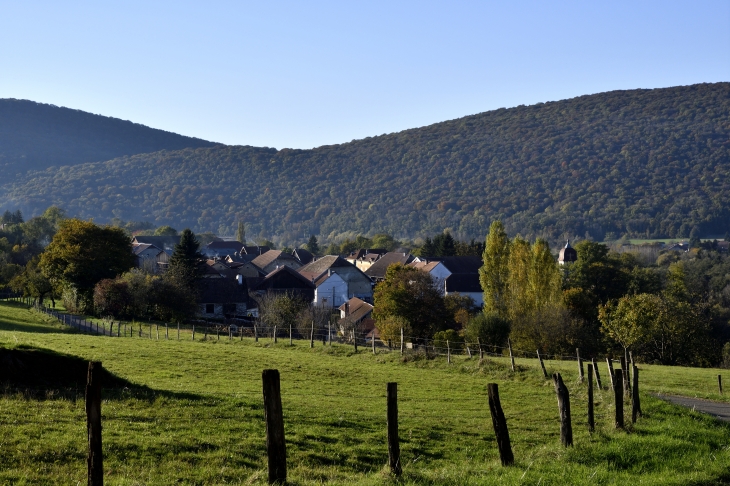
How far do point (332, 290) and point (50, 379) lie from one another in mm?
68714

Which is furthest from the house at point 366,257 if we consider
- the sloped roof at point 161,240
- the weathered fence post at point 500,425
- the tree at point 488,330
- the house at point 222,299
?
the weathered fence post at point 500,425

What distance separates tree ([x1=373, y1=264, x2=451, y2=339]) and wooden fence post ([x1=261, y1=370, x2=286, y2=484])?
4693cm

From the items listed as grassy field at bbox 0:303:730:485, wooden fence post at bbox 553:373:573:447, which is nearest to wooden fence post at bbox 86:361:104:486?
grassy field at bbox 0:303:730:485

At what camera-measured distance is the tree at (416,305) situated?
56.7 metres

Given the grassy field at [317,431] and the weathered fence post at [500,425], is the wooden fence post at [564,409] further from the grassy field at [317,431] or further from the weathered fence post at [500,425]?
the weathered fence post at [500,425]

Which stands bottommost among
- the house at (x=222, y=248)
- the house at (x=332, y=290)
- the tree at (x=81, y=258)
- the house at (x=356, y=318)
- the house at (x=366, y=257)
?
the house at (x=356, y=318)

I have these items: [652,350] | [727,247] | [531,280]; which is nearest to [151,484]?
[652,350]

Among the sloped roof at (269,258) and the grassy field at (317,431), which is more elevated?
the sloped roof at (269,258)

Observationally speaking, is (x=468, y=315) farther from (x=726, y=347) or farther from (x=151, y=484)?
(x=151, y=484)

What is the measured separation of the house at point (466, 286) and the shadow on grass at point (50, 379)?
73.1m

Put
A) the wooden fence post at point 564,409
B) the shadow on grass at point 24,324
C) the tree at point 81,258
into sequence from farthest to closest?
1. the tree at point 81,258
2. the shadow on grass at point 24,324
3. the wooden fence post at point 564,409

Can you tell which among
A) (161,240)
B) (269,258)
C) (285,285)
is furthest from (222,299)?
(161,240)

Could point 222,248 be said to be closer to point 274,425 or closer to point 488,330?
point 488,330

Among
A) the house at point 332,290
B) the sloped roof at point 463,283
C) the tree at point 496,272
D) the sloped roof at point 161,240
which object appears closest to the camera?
the tree at point 496,272
